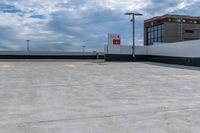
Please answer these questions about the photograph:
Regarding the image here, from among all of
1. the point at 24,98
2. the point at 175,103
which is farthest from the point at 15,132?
the point at 175,103

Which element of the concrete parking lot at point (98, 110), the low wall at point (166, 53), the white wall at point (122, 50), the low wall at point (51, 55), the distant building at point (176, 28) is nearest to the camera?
the concrete parking lot at point (98, 110)

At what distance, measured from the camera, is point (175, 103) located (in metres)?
6.79

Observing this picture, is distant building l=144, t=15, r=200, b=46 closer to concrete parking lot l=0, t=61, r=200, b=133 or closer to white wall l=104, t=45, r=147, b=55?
white wall l=104, t=45, r=147, b=55

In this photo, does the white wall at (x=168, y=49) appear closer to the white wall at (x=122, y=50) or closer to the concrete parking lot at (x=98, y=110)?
the white wall at (x=122, y=50)

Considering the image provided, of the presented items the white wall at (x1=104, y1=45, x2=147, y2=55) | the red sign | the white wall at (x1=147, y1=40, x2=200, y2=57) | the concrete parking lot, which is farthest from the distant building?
the concrete parking lot

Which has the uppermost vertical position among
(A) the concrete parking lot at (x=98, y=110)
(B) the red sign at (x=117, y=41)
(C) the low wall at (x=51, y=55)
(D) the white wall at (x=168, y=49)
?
(B) the red sign at (x=117, y=41)

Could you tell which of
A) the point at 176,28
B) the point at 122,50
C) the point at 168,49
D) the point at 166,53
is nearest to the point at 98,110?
the point at 168,49

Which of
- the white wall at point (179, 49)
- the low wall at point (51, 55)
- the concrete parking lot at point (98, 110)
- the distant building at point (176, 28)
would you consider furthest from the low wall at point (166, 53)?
the distant building at point (176, 28)

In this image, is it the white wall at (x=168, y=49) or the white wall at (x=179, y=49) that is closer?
the white wall at (x=179, y=49)

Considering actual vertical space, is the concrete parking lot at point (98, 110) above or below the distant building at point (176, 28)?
below

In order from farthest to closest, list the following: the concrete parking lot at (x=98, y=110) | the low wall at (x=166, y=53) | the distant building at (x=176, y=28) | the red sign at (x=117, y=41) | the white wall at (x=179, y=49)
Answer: the distant building at (x=176, y=28)
the red sign at (x=117, y=41)
the low wall at (x=166, y=53)
the white wall at (x=179, y=49)
the concrete parking lot at (x=98, y=110)

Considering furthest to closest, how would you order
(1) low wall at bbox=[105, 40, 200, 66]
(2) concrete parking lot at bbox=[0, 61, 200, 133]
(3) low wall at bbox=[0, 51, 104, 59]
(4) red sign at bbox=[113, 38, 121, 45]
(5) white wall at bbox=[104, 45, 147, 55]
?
(3) low wall at bbox=[0, 51, 104, 59]
(4) red sign at bbox=[113, 38, 121, 45]
(5) white wall at bbox=[104, 45, 147, 55]
(1) low wall at bbox=[105, 40, 200, 66]
(2) concrete parking lot at bbox=[0, 61, 200, 133]

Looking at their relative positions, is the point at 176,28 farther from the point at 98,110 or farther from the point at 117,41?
the point at 98,110

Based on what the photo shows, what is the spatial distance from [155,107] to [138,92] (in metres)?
2.09
